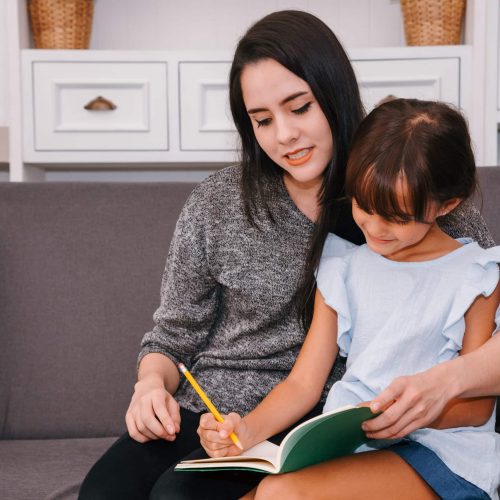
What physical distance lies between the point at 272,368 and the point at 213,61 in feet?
3.50

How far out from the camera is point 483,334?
111 centimetres

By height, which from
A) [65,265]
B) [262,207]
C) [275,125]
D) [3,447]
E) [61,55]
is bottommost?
[3,447]

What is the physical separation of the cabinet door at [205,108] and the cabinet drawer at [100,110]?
5 cm

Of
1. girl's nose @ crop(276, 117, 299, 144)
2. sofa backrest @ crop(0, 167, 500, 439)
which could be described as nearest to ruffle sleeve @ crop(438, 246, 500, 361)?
girl's nose @ crop(276, 117, 299, 144)

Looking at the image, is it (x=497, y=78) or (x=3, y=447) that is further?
(x=497, y=78)

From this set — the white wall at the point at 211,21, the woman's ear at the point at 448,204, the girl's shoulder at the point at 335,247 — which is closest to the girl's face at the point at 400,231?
the woman's ear at the point at 448,204

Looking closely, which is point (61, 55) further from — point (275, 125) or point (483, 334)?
point (483, 334)

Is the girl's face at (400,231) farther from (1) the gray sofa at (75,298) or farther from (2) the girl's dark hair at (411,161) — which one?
(1) the gray sofa at (75,298)

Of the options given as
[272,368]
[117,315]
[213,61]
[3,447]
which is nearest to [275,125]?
[272,368]

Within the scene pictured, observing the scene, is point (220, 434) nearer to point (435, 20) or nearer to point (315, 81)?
point (315, 81)

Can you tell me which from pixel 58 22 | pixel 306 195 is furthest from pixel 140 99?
pixel 306 195

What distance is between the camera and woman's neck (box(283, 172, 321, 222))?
4.38ft

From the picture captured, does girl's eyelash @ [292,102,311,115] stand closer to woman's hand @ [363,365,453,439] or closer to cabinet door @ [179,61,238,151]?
woman's hand @ [363,365,453,439]

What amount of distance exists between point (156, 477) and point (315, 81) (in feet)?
2.10
